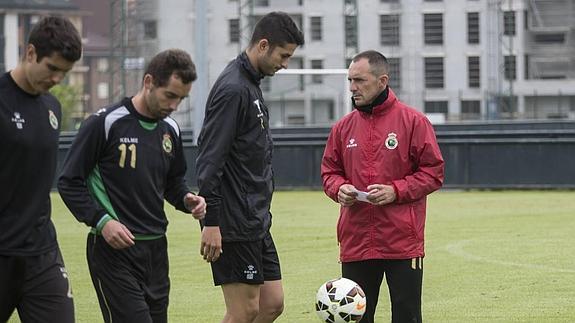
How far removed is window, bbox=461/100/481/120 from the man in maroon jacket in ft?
147

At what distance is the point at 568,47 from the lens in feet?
188

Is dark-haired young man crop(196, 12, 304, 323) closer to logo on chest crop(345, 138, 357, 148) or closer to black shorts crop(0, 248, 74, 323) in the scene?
logo on chest crop(345, 138, 357, 148)

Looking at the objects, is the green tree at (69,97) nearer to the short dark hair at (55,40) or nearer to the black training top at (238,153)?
the black training top at (238,153)

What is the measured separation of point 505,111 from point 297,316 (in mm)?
38831

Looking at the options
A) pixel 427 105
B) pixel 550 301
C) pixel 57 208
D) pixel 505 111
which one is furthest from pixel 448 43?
pixel 550 301

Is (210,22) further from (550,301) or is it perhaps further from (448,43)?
(550,301)

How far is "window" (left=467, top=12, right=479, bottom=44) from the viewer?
186 ft

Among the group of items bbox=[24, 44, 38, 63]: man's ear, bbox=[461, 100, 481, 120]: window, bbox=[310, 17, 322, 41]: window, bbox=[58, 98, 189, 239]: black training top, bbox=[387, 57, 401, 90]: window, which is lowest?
bbox=[58, 98, 189, 239]: black training top

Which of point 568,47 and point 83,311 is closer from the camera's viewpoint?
point 83,311

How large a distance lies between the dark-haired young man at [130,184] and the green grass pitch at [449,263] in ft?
13.9

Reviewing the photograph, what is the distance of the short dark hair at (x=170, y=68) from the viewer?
7.00m

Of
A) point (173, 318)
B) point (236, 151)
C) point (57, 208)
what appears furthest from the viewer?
point (57, 208)

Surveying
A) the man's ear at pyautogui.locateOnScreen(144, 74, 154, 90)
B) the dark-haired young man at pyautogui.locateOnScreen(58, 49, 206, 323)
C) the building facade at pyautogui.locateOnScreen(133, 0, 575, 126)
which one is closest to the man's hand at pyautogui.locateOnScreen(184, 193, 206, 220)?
the dark-haired young man at pyautogui.locateOnScreen(58, 49, 206, 323)

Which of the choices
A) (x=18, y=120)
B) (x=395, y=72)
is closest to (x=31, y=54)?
(x=18, y=120)
